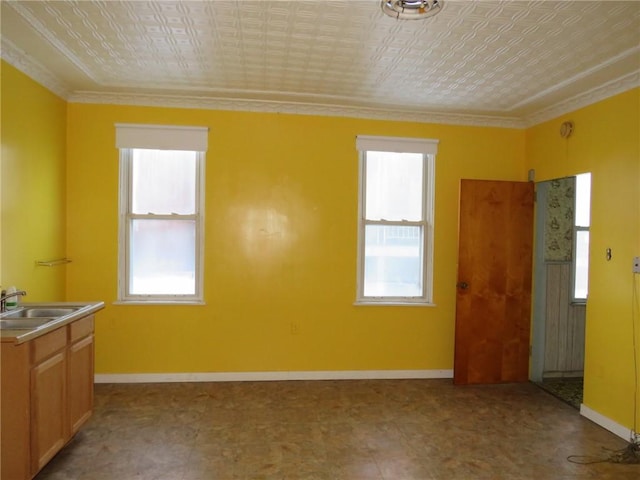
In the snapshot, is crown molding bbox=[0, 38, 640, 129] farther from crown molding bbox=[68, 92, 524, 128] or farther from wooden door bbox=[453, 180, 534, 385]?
wooden door bbox=[453, 180, 534, 385]

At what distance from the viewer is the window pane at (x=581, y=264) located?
4523mm

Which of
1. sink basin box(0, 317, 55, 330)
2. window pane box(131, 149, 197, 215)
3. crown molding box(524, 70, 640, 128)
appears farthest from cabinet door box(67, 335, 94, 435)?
crown molding box(524, 70, 640, 128)

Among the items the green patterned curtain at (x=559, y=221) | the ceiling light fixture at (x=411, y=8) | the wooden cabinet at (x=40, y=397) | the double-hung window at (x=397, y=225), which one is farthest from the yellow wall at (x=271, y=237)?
the ceiling light fixture at (x=411, y=8)

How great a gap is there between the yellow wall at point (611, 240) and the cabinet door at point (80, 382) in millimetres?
3932

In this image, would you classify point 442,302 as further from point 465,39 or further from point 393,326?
point 465,39

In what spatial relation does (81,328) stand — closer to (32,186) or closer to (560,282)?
(32,186)

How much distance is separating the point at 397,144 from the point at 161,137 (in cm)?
232

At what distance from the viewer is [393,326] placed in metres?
4.36

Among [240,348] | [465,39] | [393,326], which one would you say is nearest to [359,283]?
[393,326]

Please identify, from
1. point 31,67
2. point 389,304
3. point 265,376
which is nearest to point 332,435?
point 265,376

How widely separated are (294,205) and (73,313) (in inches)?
85.2

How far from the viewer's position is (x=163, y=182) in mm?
4113

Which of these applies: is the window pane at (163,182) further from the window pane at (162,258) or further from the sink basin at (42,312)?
the sink basin at (42,312)

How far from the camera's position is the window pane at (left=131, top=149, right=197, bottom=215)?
13.4ft
